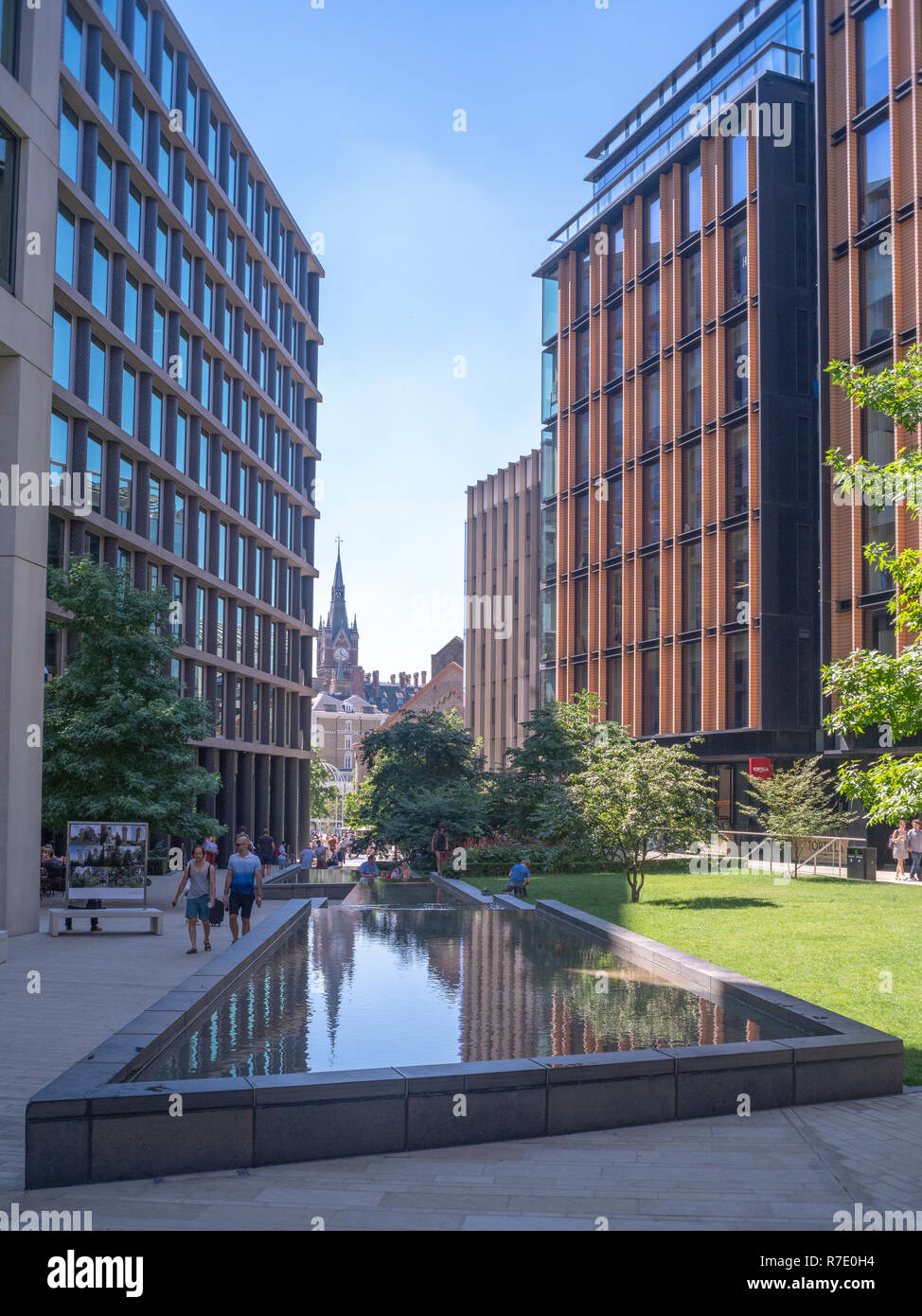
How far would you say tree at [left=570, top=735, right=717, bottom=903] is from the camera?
23625mm

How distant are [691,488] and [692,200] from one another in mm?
11293

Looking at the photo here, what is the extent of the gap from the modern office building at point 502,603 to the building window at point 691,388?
2564cm

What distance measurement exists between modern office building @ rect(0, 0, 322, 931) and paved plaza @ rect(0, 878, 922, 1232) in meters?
12.8

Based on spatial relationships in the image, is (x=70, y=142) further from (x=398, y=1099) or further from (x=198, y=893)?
(x=398, y=1099)

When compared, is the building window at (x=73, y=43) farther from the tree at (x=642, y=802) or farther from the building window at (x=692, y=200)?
the building window at (x=692, y=200)

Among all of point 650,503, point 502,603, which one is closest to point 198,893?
point 650,503

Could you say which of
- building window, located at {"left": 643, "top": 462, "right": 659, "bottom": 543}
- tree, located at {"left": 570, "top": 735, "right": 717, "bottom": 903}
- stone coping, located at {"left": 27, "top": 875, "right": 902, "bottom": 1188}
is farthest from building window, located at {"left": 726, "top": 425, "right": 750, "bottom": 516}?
stone coping, located at {"left": 27, "top": 875, "right": 902, "bottom": 1188}

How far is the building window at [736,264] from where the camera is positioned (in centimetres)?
4294

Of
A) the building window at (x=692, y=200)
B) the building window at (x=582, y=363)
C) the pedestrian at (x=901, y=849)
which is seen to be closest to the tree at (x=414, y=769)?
the pedestrian at (x=901, y=849)

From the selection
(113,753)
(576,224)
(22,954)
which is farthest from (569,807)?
(576,224)

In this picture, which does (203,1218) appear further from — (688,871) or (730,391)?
(730,391)

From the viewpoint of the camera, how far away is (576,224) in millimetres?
55156

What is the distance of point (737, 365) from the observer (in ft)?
141
